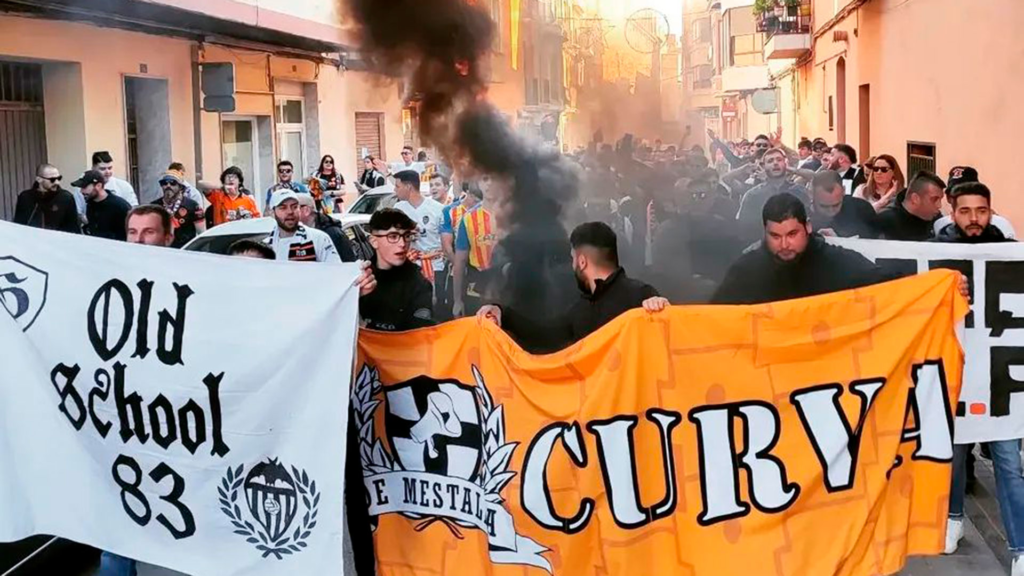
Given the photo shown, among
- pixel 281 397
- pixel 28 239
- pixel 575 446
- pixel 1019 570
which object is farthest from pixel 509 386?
pixel 1019 570

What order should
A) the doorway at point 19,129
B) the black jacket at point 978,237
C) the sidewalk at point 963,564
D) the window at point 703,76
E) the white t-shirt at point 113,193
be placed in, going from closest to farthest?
the sidewalk at point 963,564, the black jacket at point 978,237, the white t-shirt at point 113,193, the doorway at point 19,129, the window at point 703,76

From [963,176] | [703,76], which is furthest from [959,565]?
[703,76]

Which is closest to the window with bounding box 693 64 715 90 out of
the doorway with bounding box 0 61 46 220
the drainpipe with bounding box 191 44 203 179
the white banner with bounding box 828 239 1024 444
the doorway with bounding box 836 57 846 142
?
the doorway with bounding box 836 57 846 142

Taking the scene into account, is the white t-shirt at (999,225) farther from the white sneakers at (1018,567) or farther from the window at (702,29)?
the window at (702,29)

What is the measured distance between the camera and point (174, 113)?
1622cm

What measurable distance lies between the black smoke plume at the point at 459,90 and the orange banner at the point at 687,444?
18.2 ft

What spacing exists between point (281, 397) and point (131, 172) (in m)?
12.2

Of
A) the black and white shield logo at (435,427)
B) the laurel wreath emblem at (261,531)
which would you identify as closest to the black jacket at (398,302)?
the black and white shield logo at (435,427)

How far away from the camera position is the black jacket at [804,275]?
5.09 m

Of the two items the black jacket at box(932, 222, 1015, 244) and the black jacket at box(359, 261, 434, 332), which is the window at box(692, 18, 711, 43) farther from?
the black jacket at box(359, 261, 434, 332)

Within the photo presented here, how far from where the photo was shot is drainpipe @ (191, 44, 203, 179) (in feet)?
53.9

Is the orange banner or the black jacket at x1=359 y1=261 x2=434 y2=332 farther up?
the black jacket at x1=359 y1=261 x2=434 y2=332

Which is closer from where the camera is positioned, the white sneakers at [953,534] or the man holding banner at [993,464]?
the man holding banner at [993,464]

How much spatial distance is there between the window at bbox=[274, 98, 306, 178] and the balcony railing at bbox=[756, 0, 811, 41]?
12.7 m
